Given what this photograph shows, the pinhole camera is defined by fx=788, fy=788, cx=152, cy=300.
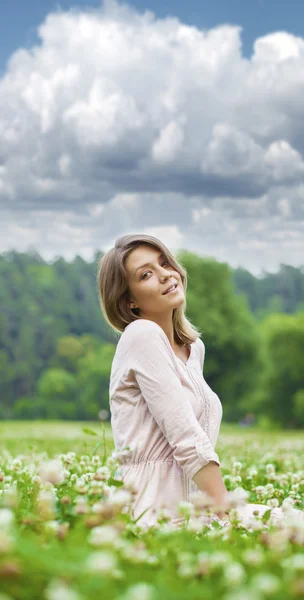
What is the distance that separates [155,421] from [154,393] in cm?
26

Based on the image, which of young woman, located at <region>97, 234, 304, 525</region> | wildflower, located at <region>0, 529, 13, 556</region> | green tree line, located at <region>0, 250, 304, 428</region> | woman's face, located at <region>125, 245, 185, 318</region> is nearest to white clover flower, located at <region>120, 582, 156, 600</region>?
wildflower, located at <region>0, 529, 13, 556</region>

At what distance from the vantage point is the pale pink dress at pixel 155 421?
14.4ft

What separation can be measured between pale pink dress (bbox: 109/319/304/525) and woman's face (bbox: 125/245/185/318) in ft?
1.36

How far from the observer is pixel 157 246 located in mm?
5070

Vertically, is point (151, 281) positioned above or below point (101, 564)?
above

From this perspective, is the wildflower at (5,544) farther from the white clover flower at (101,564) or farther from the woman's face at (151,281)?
the woman's face at (151,281)

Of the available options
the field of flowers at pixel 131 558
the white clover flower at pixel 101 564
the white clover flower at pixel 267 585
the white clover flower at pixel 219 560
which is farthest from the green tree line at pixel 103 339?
the white clover flower at pixel 267 585

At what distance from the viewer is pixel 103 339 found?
58.1 metres

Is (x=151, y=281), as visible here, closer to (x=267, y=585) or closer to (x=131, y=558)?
(x=131, y=558)

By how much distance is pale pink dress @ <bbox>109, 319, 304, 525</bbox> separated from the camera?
439 cm

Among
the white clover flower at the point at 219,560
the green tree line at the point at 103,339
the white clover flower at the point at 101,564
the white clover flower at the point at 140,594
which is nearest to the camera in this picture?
the white clover flower at the point at 140,594

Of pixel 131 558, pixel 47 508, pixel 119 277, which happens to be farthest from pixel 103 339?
pixel 131 558

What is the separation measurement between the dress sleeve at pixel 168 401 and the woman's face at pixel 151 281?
0.48 metres

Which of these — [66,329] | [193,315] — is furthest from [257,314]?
[193,315]
